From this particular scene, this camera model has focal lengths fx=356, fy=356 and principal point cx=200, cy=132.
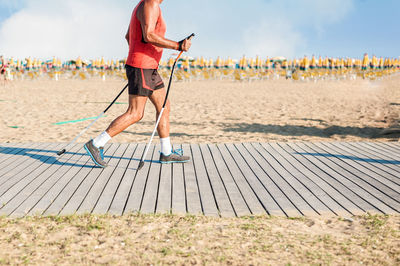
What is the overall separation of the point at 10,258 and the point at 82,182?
55.0 inches

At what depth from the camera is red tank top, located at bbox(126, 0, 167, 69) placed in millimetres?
3697

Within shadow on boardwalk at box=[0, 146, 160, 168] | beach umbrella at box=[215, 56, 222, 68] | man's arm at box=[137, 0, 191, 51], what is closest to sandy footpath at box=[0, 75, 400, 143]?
shadow on boardwalk at box=[0, 146, 160, 168]

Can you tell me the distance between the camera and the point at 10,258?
2055 millimetres

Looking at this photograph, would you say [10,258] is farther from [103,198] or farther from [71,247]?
[103,198]

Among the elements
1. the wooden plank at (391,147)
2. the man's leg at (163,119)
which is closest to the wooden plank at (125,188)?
the man's leg at (163,119)

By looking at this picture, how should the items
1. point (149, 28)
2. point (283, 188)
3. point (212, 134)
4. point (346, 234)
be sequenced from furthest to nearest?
1. point (212, 134)
2. point (149, 28)
3. point (283, 188)
4. point (346, 234)

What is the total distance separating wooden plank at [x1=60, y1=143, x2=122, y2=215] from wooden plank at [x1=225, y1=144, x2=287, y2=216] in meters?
1.39

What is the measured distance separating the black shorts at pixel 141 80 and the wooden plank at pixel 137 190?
2.69 ft

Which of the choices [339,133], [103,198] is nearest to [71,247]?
[103,198]

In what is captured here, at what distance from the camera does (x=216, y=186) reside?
333cm

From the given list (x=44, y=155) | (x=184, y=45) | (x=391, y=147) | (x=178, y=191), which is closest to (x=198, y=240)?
(x=178, y=191)

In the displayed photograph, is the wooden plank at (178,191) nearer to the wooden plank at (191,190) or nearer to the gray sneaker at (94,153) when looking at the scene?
the wooden plank at (191,190)

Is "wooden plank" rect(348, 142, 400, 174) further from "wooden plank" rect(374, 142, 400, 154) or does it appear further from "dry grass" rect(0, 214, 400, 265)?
"dry grass" rect(0, 214, 400, 265)

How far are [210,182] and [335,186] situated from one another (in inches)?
46.3
